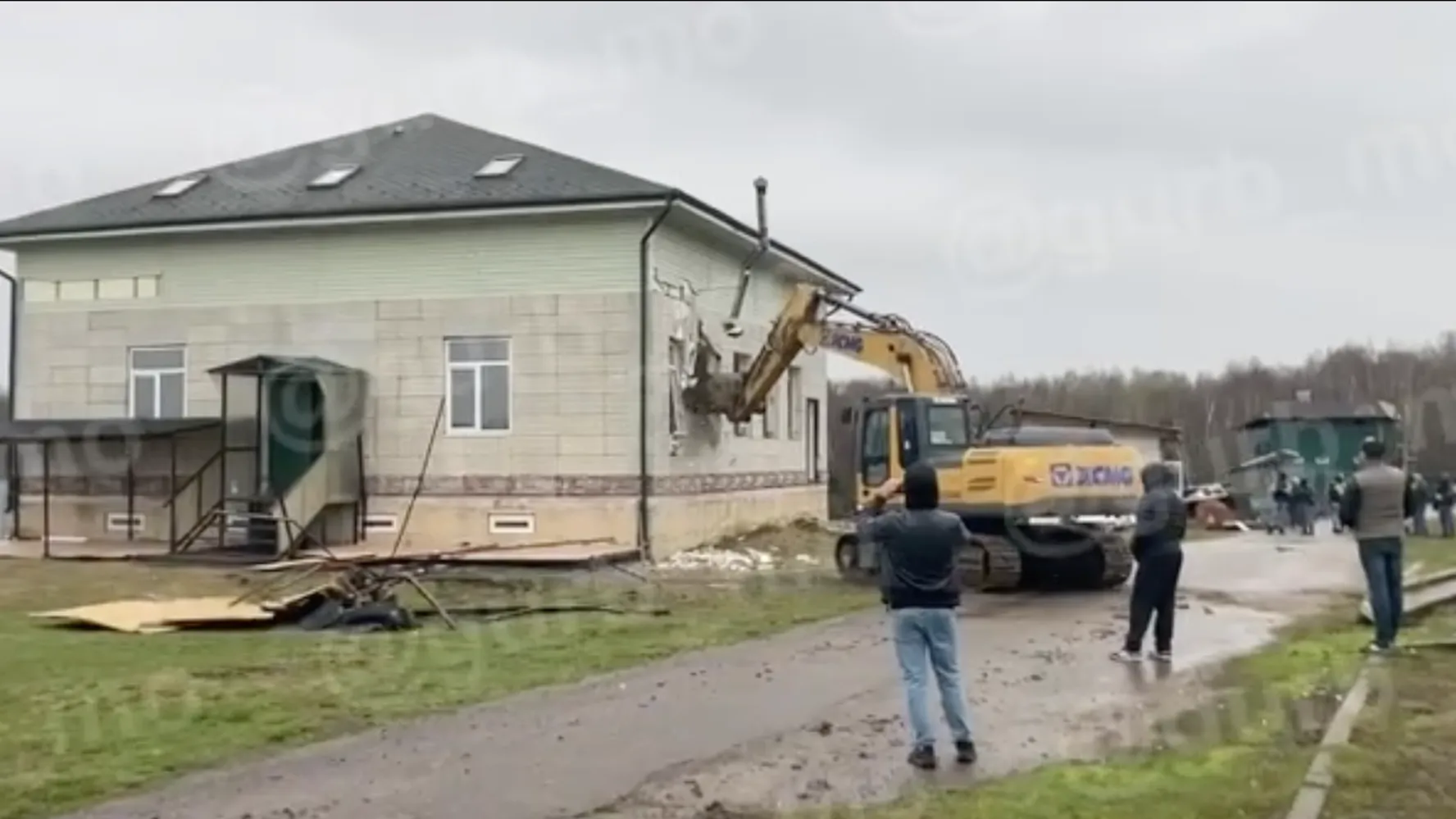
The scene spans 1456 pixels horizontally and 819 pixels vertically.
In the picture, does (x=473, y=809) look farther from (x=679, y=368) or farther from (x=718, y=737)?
(x=679, y=368)

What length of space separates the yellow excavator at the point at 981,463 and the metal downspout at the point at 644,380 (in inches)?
88.3

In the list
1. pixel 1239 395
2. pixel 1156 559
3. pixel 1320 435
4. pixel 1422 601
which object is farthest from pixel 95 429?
pixel 1239 395

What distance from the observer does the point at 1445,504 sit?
35.6 m

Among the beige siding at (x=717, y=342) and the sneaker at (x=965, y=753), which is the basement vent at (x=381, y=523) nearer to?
the beige siding at (x=717, y=342)

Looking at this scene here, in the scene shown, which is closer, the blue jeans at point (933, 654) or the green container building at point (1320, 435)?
the blue jeans at point (933, 654)

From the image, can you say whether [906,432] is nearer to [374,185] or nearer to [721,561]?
[721,561]

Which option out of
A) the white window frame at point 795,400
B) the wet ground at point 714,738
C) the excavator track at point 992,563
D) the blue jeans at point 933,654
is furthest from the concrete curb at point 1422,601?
the white window frame at point 795,400

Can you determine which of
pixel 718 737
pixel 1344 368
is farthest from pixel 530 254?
pixel 1344 368

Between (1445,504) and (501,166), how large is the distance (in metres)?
22.7

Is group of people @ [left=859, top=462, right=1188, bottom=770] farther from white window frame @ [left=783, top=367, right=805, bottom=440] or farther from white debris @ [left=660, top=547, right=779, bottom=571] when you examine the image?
white window frame @ [left=783, top=367, right=805, bottom=440]

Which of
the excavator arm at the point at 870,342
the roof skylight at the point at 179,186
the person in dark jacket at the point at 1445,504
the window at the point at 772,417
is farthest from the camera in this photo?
the person in dark jacket at the point at 1445,504

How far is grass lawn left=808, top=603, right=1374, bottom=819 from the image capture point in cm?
→ 759

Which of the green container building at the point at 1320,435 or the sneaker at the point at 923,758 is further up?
the green container building at the point at 1320,435

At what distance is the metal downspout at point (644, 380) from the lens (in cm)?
2534
